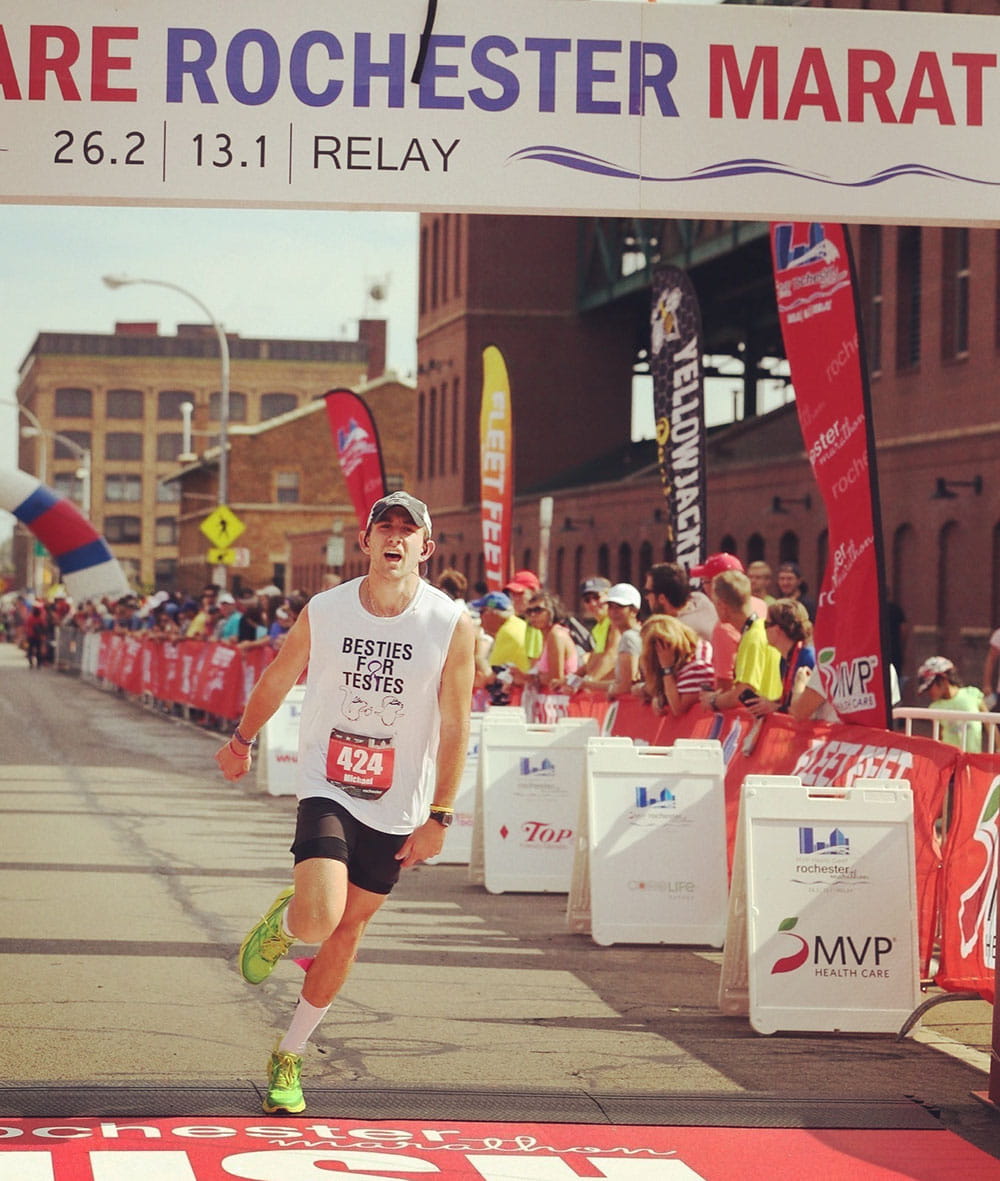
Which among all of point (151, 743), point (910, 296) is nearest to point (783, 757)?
point (151, 743)

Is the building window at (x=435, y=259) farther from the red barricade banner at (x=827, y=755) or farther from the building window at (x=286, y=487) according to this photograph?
the red barricade banner at (x=827, y=755)

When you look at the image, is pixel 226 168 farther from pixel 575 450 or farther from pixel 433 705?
pixel 575 450

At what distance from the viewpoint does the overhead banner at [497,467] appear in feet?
86.4

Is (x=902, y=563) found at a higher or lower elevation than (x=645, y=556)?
lower

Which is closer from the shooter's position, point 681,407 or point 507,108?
point 507,108

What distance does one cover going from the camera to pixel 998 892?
7383mm

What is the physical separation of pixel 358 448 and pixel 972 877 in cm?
2063

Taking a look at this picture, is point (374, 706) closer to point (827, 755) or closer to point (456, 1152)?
point (456, 1152)

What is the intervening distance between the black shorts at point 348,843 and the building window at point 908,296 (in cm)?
2936

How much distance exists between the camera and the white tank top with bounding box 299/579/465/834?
640 centimetres

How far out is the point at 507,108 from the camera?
7.83m

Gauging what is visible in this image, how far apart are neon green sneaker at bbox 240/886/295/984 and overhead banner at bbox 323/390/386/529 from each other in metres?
21.3

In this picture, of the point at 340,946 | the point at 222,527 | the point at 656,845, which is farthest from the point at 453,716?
the point at 222,527

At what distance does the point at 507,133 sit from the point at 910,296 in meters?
28.6
